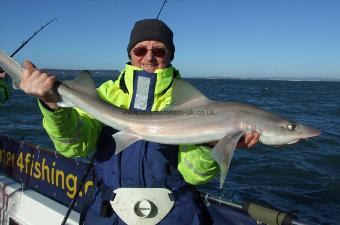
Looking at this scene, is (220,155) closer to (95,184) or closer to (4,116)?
(95,184)

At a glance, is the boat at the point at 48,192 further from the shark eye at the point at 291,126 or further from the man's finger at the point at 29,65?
the man's finger at the point at 29,65

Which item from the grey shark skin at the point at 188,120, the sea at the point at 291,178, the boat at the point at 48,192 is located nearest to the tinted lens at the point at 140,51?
the grey shark skin at the point at 188,120

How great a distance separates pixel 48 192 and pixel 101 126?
218cm

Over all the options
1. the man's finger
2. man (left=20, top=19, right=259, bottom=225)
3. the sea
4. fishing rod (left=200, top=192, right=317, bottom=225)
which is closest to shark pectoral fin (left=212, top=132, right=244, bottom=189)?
man (left=20, top=19, right=259, bottom=225)

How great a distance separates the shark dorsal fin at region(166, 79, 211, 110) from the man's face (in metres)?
0.52

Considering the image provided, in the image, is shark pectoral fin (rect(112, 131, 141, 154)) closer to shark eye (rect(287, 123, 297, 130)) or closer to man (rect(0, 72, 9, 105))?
shark eye (rect(287, 123, 297, 130))

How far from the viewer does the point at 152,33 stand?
399 cm

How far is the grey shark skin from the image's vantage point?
3.23 m

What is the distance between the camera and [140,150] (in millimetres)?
3551

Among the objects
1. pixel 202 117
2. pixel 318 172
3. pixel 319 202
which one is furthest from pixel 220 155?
pixel 318 172

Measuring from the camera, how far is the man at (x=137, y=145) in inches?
132

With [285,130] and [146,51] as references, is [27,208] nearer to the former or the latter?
[146,51]

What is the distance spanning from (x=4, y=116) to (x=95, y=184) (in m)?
Result: 22.4

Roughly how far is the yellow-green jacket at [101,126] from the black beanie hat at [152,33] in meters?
0.32
